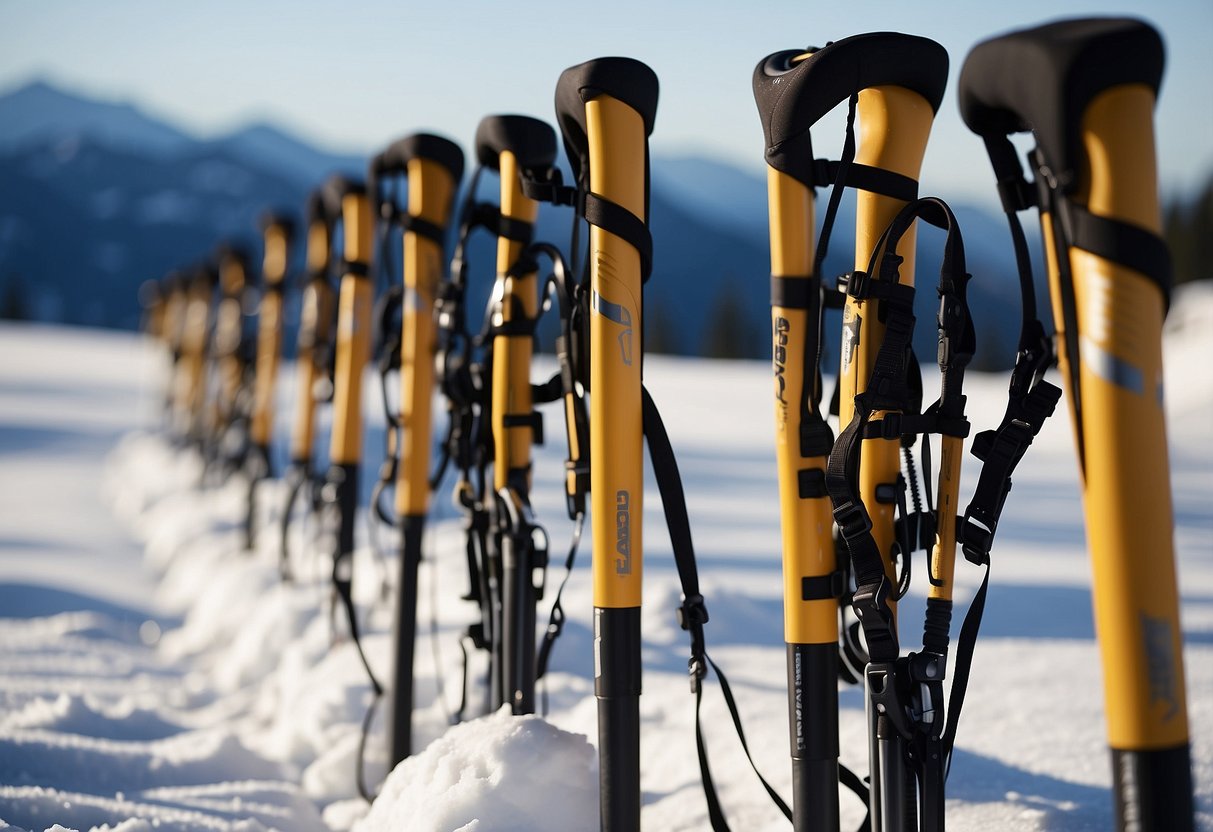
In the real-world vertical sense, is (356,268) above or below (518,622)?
above

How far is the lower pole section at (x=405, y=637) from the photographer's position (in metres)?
2.77

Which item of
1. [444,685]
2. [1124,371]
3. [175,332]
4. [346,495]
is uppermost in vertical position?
[175,332]

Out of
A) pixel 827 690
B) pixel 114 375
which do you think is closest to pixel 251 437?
pixel 827 690

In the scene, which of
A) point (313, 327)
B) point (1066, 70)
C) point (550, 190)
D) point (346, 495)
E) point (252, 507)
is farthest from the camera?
point (252, 507)

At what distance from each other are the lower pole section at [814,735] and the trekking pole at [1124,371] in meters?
0.54

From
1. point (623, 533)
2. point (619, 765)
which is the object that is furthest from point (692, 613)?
point (619, 765)

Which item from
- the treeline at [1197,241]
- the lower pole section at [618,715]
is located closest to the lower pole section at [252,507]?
the lower pole section at [618,715]

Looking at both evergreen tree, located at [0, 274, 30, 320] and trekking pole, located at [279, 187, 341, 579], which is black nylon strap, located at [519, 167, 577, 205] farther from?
evergreen tree, located at [0, 274, 30, 320]

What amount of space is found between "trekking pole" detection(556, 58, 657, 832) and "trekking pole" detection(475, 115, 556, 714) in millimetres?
487

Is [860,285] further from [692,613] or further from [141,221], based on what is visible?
[141,221]

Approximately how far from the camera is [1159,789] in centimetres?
120

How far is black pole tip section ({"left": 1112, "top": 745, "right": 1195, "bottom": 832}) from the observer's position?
3.94 ft

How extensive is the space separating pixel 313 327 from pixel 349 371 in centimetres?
106

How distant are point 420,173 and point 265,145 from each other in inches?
6463
